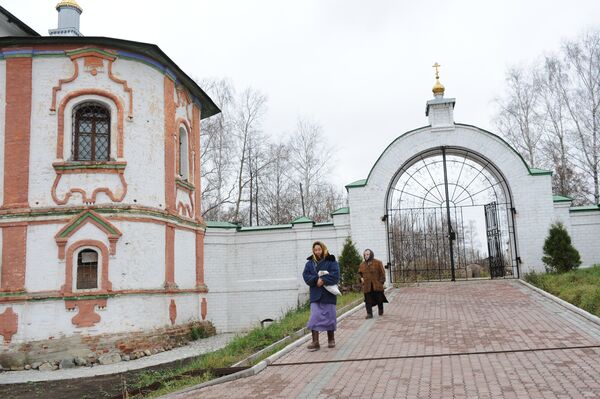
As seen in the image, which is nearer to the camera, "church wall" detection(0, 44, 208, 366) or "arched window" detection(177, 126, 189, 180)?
"church wall" detection(0, 44, 208, 366)

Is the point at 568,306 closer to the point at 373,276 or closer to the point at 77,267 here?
the point at 373,276

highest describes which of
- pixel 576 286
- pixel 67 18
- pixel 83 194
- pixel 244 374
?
pixel 67 18

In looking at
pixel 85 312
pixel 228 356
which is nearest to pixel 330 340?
pixel 228 356

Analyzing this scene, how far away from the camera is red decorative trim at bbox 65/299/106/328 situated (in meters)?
13.0

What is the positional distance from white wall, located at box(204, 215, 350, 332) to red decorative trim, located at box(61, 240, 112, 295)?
4571mm

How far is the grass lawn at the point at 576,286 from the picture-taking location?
33.9 ft

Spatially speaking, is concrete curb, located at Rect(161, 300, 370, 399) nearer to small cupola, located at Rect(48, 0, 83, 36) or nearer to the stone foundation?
the stone foundation

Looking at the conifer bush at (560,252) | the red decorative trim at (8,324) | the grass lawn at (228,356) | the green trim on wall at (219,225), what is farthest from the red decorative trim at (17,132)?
the conifer bush at (560,252)

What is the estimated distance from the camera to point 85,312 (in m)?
13.1

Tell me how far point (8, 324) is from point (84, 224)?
2900 millimetres

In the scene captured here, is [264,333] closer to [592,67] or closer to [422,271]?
[422,271]

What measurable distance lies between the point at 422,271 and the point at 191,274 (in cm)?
757

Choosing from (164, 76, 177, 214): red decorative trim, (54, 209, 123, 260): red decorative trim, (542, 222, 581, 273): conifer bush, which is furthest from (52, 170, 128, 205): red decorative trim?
(542, 222, 581, 273): conifer bush

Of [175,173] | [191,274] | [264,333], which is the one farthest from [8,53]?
[264,333]
